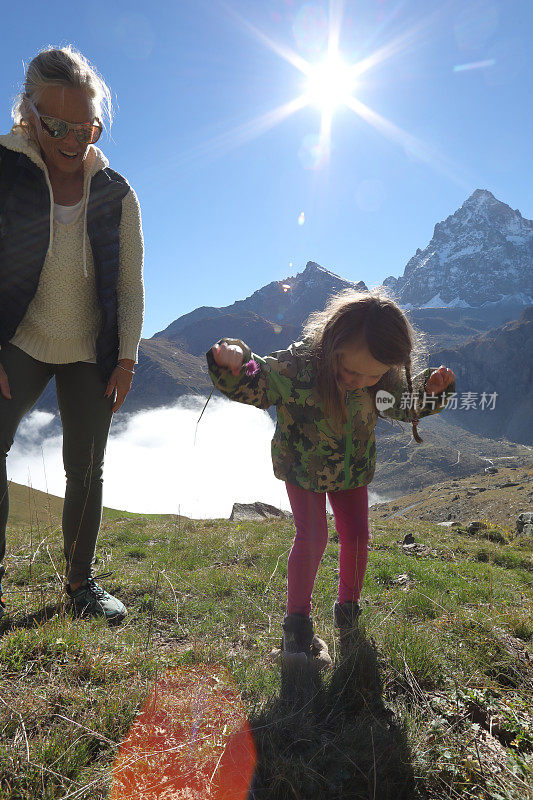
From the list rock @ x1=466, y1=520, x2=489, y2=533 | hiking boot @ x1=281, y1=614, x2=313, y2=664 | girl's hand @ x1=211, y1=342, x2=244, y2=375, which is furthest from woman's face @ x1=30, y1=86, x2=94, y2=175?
rock @ x1=466, y1=520, x2=489, y2=533

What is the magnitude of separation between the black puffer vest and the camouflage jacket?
137 cm

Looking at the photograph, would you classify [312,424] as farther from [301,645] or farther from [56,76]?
[56,76]

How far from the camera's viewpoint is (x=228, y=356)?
116 inches

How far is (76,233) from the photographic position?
346 centimetres

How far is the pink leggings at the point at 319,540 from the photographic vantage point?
134 inches

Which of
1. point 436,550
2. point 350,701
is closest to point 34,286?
point 350,701

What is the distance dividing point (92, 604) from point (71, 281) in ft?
8.96

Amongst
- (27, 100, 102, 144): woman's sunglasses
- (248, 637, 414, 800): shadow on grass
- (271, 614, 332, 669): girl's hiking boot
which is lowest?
(248, 637, 414, 800): shadow on grass

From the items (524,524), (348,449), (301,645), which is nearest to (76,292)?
(348,449)

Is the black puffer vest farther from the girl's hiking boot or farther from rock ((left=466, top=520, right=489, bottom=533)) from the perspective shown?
rock ((left=466, top=520, right=489, bottom=533))

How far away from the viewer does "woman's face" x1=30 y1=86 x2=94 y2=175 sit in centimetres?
306

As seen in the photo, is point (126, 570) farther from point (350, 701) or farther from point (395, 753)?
point (395, 753)

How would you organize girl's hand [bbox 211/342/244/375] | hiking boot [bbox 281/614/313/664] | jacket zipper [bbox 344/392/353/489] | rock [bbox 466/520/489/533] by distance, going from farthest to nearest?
rock [bbox 466/520/489/533] → jacket zipper [bbox 344/392/353/489] → hiking boot [bbox 281/614/313/664] → girl's hand [bbox 211/342/244/375]

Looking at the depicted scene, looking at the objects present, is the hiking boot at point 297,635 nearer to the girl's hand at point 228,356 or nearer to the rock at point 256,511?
the girl's hand at point 228,356
